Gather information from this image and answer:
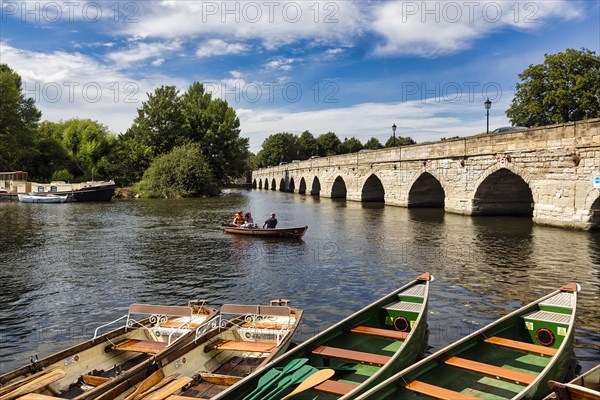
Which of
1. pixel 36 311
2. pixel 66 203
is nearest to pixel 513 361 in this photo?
pixel 36 311

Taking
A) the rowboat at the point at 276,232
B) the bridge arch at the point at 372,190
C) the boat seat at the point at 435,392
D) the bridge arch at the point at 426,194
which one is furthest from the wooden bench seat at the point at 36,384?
the bridge arch at the point at 372,190

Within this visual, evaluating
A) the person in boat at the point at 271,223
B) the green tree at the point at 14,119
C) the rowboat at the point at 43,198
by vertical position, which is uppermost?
the green tree at the point at 14,119

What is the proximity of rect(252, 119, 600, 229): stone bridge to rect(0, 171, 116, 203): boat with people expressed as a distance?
24.7 metres

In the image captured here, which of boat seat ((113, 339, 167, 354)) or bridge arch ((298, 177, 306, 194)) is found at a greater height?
bridge arch ((298, 177, 306, 194))

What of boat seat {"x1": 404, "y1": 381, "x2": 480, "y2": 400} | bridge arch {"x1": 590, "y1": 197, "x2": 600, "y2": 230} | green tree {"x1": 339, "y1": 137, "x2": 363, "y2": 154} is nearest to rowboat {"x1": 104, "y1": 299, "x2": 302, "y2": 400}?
boat seat {"x1": 404, "y1": 381, "x2": 480, "y2": 400}

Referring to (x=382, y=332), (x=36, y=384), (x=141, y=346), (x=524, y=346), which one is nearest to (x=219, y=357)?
(x=141, y=346)

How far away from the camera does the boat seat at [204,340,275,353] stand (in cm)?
685

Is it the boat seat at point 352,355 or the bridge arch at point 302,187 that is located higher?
the bridge arch at point 302,187

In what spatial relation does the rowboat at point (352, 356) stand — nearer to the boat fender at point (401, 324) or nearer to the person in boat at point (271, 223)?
the boat fender at point (401, 324)

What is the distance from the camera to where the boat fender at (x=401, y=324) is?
7.48m

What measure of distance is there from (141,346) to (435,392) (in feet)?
14.6

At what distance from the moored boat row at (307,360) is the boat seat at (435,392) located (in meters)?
0.01

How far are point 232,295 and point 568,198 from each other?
54.2 feet

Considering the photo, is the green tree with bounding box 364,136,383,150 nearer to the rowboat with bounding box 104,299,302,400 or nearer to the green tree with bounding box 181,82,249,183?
the green tree with bounding box 181,82,249,183
